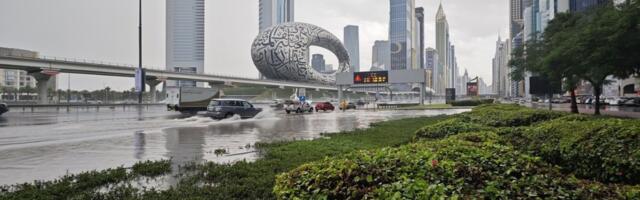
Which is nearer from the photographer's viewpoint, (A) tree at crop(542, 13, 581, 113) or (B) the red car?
(A) tree at crop(542, 13, 581, 113)

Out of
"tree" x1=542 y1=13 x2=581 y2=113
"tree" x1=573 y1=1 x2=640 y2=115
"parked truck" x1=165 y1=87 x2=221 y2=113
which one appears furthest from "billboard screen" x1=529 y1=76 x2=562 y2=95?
"parked truck" x1=165 y1=87 x2=221 y2=113

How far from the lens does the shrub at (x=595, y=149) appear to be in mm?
4289

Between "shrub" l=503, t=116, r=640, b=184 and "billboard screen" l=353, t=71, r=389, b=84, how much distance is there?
55.8 metres

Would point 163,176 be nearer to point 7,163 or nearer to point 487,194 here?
point 7,163

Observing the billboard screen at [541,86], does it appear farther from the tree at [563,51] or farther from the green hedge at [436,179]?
the green hedge at [436,179]

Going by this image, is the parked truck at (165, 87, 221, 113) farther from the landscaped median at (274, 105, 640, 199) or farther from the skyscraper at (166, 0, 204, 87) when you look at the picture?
the skyscraper at (166, 0, 204, 87)

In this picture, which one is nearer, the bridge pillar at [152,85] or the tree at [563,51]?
the tree at [563,51]

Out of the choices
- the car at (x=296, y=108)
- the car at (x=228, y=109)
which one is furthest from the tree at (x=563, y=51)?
the car at (x=296, y=108)

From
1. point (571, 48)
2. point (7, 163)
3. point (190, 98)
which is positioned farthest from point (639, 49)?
point (190, 98)

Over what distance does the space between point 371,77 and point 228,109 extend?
36.6 m

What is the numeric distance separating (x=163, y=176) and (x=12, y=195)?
2.25 m

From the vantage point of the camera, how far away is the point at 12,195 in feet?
18.8

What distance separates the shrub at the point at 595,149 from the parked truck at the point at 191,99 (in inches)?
1567

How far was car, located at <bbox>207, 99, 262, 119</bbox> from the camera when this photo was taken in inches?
1128
